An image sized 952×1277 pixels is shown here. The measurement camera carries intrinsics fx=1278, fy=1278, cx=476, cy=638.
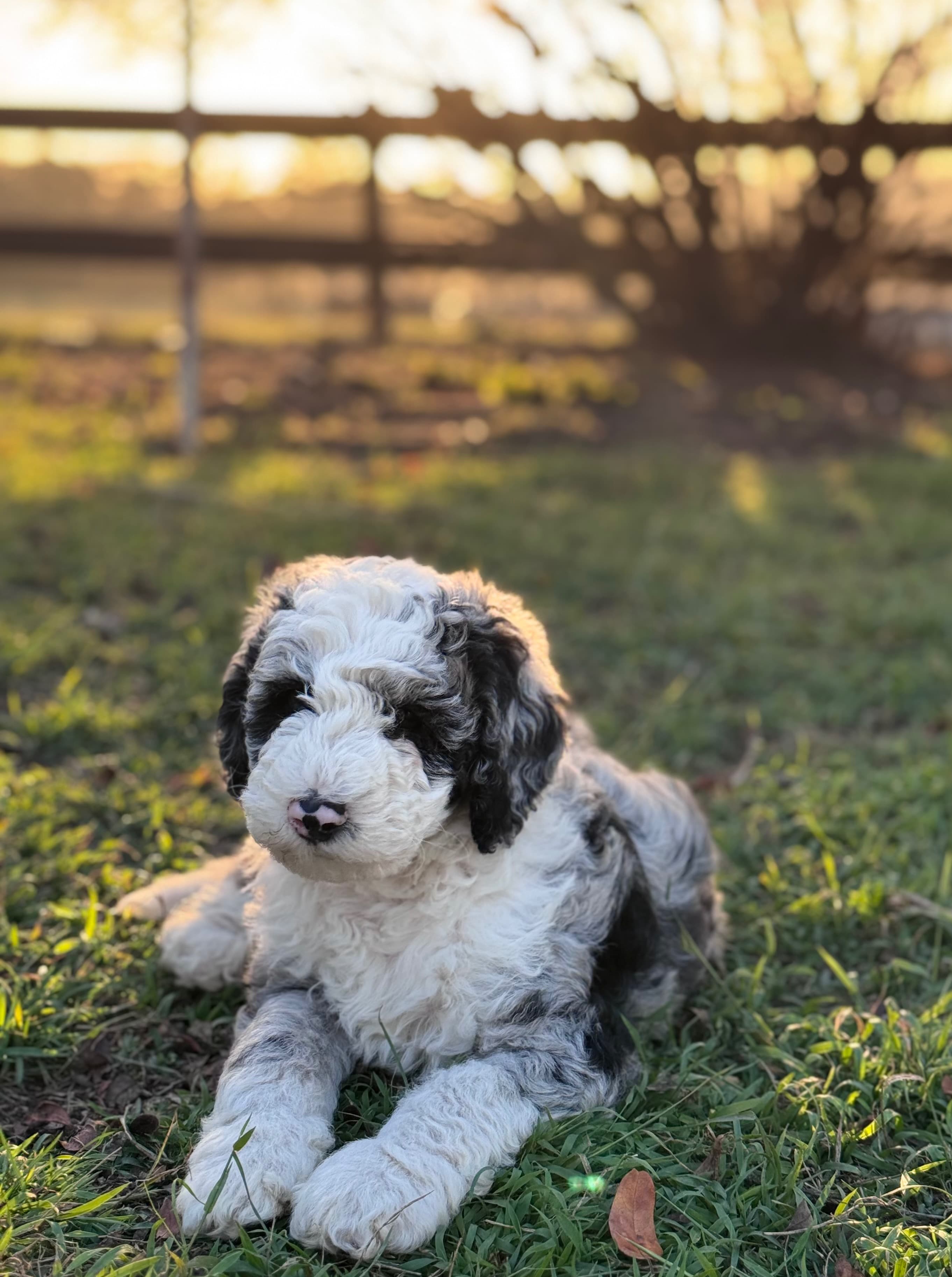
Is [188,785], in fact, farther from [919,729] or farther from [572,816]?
[919,729]

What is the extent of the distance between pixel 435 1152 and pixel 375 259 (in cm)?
1076

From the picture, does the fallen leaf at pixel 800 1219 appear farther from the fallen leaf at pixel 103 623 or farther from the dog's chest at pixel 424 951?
the fallen leaf at pixel 103 623

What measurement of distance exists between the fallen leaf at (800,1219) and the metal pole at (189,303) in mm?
7246

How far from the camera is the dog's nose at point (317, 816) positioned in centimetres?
245

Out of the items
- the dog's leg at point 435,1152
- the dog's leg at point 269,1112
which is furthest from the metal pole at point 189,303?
the dog's leg at point 435,1152

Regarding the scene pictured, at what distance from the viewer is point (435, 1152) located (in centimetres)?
243

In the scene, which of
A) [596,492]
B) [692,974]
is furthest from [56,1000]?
[596,492]

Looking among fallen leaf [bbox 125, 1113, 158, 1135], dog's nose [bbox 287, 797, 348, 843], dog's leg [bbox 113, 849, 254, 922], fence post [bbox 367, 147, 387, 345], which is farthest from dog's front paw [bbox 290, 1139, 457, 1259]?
fence post [bbox 367, 147, 387, 345]

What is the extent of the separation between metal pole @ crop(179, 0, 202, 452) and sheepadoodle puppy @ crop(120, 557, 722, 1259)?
612 centimetres

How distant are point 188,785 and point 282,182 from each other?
28.8ft

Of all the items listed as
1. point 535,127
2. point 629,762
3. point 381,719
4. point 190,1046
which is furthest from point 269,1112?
point 535,127

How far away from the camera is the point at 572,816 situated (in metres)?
3.02

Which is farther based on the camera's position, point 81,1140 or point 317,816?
point 81,1140

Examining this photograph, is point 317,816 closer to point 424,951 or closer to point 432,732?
point 432,732
